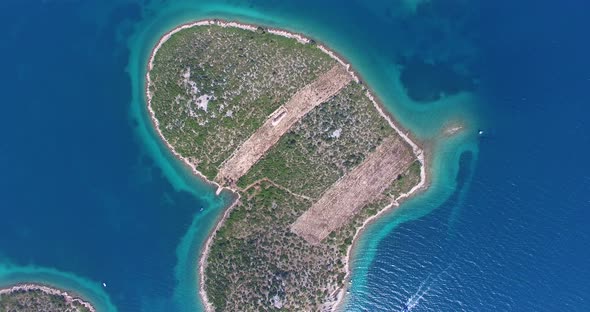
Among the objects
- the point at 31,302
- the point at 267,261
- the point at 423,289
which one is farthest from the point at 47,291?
the point at 423,289

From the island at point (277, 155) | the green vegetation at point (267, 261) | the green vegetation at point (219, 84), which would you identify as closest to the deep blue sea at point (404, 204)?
the island at point (277, 155)

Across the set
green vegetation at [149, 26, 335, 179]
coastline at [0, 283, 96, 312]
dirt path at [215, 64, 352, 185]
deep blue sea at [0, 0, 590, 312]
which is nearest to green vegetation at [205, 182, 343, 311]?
deep blue sea at [0, 0, 590, 312]

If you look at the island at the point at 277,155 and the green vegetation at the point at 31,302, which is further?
the green vegetation at the point at 31,302

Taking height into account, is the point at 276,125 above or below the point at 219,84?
below

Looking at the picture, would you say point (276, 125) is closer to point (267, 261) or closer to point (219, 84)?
point (219, 84)

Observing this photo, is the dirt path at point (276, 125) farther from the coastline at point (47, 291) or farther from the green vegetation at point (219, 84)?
the coastline at point (47, 291)
